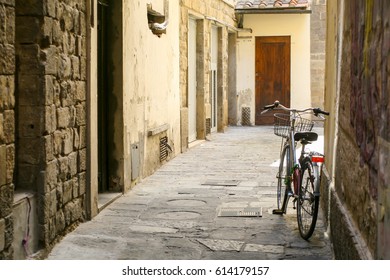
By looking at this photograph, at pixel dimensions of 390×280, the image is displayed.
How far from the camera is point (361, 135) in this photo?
168 inches

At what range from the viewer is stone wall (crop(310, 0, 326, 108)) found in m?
20.6

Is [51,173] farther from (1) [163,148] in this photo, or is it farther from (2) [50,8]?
(1) [163,148]

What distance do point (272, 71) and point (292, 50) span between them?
79cm

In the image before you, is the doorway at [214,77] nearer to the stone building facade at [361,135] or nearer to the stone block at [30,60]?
the stone building facade at [361,135]

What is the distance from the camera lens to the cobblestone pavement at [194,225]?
225 inches


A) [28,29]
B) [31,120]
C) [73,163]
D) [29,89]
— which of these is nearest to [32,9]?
[28,29]

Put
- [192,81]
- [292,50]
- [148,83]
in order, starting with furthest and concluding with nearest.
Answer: [292,50], [192,81], [148,83]

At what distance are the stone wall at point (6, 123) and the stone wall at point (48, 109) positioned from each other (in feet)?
2.80

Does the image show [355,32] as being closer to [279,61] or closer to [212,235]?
[212,235]

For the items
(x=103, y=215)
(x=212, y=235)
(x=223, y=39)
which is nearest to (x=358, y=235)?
(x=212, y=235)

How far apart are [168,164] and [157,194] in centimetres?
292

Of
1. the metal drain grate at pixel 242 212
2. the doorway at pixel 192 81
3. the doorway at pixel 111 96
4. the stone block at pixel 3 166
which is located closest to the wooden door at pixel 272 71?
the doorway at pixel 192 81

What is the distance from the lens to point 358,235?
420 cm

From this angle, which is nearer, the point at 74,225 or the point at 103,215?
the point at 74,225
